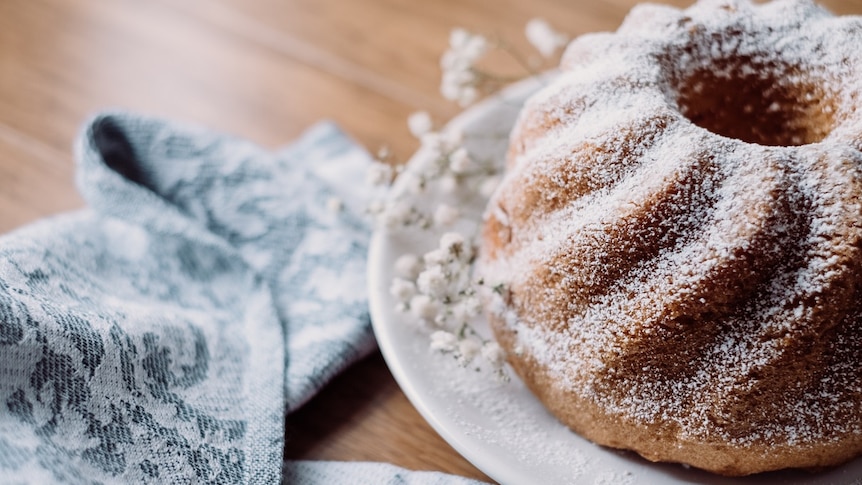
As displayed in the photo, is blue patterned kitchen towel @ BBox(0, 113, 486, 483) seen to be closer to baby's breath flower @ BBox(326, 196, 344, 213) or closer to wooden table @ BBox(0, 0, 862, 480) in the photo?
baby's breath flower @ BBox(326, 196, 344, 213)

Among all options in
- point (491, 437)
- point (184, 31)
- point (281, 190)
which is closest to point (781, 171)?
point (491, 437)

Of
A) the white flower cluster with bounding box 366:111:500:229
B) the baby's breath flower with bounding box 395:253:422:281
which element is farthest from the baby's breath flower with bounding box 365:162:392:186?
the baby's breath flower with bounding box 395:253:422:281

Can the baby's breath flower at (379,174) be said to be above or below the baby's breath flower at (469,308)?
above

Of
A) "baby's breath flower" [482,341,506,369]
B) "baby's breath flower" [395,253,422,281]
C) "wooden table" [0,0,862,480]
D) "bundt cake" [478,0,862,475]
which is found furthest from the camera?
"wooden table" [0,0,862,480]

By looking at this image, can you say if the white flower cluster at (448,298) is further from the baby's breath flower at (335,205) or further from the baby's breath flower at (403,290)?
the baby's breath flower at (335,205)

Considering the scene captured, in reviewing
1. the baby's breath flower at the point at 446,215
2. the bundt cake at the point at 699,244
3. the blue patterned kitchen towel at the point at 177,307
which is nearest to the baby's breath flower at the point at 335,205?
the blue patterned kitchen towel at the point at 177,307

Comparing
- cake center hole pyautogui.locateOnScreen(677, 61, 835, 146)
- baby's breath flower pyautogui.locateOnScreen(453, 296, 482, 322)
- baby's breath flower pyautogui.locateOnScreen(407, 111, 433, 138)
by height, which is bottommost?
baby's breath flower pyautogui.locateOnScreen(453, 296, 482, 322)

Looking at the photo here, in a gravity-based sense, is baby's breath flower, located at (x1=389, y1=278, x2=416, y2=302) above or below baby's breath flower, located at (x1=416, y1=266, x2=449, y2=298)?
below
